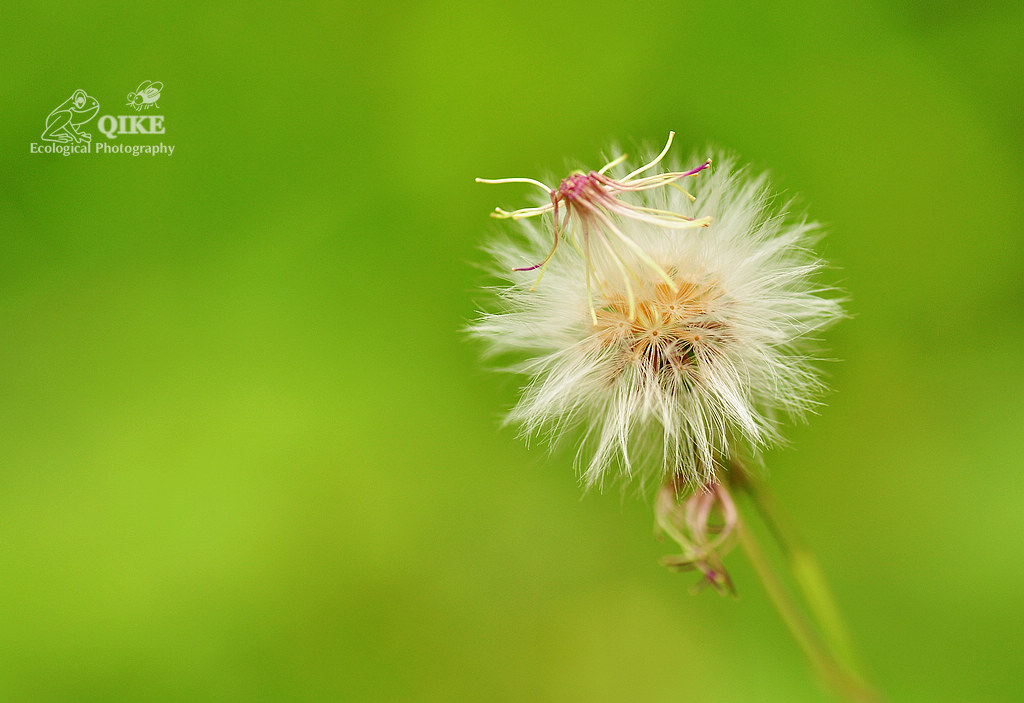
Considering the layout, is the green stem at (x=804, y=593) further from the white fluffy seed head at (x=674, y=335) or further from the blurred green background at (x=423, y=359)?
the blurred green background at (x=423, y=359)

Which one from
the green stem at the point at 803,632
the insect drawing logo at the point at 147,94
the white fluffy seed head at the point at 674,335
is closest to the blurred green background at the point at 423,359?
the insect drawing logo at the point at 147,94

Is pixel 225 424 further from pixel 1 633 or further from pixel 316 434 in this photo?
pixel 1 633

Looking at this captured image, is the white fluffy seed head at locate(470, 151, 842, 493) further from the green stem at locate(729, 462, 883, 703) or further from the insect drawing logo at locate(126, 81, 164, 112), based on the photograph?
the insect drawing logo at locate(126, 81, 164, 112)

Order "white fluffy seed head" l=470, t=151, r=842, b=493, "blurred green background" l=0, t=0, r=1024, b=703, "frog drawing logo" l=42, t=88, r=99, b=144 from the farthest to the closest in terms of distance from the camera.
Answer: "frog drawing logo" l=42, t=88, r=99, b=144
"blurred green background" l=0, t=0, r=1024, b=703
"white fluffy seed head" l=470, t=151, r=842, b=493

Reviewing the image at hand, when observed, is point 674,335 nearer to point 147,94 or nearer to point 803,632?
point 803,632

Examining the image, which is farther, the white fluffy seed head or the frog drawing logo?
the frog drawing logo

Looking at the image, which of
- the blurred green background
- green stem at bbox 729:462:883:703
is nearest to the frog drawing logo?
the blurred green background
